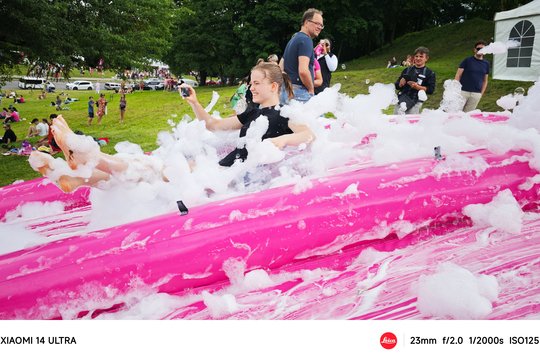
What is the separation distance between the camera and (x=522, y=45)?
7402 mm

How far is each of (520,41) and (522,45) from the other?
0.10 meters

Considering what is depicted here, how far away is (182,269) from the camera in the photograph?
1.53 metres

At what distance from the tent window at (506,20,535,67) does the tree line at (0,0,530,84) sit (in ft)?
10.9

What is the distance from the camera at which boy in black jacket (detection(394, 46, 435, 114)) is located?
3.83 metres

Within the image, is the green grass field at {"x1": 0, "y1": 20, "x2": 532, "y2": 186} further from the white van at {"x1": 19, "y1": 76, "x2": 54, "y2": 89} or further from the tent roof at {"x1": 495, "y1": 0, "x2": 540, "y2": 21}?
the tent roof at {"x1": 495, "y1": 0, "x2": 540, "y2": 21}

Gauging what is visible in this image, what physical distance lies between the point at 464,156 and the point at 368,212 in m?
0.53

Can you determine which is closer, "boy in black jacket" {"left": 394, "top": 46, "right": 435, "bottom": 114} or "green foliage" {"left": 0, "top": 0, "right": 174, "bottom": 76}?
"boy in black jacket" {"left": 394, "top": 46, "right": 435, "bottom": 114}

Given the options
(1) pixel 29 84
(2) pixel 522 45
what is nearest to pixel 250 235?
(1) pixel 29 84

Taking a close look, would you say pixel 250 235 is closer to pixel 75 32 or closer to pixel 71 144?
pixel 71 144

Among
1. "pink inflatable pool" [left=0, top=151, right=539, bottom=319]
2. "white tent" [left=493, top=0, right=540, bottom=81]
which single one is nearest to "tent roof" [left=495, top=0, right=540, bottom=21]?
"white tent" [left=493, top=0, right=540, bottom=81]
